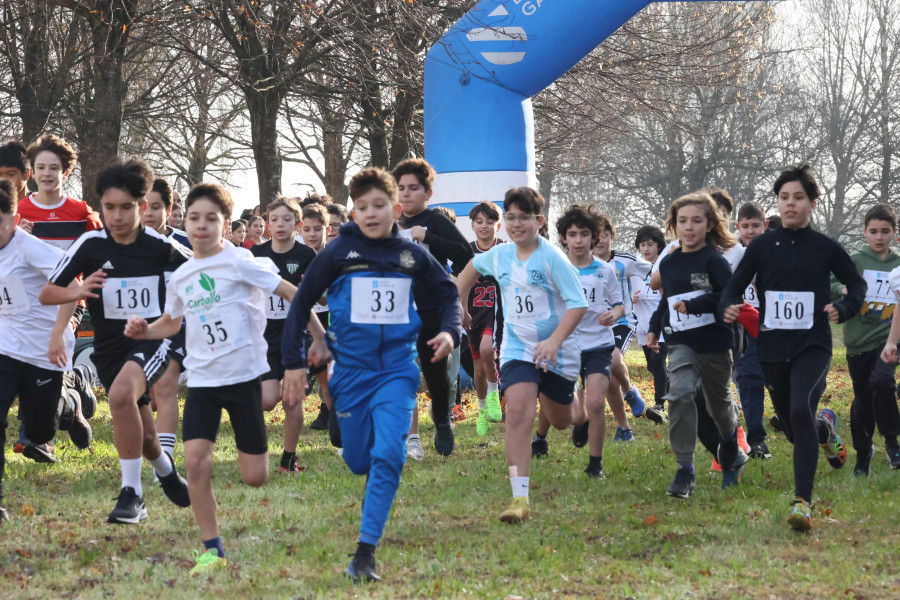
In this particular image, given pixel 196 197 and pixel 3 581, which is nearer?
pixel 3 581

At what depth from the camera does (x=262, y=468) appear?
545 cm

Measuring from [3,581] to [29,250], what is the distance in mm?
Result: 2325

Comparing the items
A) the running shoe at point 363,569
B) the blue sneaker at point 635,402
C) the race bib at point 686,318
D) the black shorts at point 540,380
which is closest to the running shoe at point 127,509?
the running shoe at point 363,569

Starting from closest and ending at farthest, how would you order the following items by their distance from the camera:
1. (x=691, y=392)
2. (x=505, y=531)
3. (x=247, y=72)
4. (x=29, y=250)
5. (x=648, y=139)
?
(x=505, y=531), (x=29, y=250), (x=691, y=392), (x=247, y=72), (x=648, y=139)

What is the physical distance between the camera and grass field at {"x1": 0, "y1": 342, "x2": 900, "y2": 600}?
16.4 feet

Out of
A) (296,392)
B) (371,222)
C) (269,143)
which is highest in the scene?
(269,143)

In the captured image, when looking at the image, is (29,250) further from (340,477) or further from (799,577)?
(799,577)

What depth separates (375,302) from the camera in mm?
5293

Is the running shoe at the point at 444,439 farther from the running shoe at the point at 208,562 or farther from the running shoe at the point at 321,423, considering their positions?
the running shoe at the point at 208,562

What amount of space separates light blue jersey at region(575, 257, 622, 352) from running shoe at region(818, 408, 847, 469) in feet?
5.46

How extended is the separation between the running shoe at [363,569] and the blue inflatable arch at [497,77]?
313 inches

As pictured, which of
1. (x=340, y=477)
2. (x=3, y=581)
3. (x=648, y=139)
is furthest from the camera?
(x=648, y=139)

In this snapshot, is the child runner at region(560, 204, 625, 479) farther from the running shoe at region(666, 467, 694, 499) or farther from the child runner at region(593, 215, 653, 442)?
the running shoe at region(666, 467, 694, 499)

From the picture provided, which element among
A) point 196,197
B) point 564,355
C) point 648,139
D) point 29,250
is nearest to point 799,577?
point 564,355
